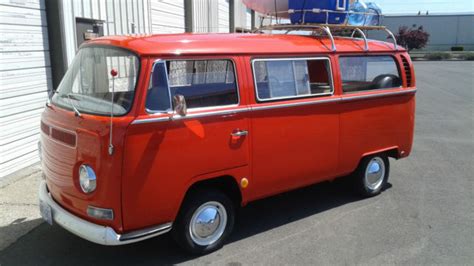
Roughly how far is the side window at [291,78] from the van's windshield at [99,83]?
1.23 m

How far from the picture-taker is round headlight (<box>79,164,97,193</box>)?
350cm

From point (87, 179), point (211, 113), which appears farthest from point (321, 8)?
point (87, 179)

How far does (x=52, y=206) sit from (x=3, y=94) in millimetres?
2752

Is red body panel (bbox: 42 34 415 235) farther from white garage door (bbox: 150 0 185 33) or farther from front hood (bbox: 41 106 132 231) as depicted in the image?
white garage door (bbox: 150 0 185 33)

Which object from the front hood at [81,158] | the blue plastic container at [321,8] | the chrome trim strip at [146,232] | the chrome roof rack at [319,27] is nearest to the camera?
the front hood at [81,158]

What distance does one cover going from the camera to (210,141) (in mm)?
3922

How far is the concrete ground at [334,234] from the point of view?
4.10 meters

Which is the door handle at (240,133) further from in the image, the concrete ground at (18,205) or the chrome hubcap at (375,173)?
the concrete ground at (18,205)

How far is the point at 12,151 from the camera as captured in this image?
6164mm

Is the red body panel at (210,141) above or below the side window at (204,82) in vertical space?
below

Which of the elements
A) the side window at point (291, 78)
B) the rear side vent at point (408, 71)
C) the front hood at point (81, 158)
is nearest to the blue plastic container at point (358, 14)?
the rear side vent at point (408, 71)

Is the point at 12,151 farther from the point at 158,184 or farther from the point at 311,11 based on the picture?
the point at 311,11

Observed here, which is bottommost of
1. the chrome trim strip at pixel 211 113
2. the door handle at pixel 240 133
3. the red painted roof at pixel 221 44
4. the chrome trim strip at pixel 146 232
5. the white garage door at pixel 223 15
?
the chrome trim strip at pixel 146 232

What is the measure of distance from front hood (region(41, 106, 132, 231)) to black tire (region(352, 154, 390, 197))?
323 cm
